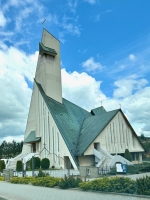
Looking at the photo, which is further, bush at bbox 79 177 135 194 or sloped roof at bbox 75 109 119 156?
sloped roof at bbox 75 109 119 156

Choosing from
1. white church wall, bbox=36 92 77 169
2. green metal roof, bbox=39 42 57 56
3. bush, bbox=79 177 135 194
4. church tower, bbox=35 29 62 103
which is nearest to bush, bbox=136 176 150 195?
bush, bbox=79 177 135 194

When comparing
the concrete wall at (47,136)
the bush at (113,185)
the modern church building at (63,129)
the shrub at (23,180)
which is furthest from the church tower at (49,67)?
the bush at (113,185)

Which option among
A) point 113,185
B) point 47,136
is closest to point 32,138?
point 47,136

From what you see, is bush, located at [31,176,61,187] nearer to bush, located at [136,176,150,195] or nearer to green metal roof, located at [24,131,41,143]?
bush, located at [136,176,150,195]

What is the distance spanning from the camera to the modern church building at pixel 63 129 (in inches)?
1207

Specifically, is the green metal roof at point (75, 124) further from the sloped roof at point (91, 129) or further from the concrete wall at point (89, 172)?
the concrete wall at point (89, 172)

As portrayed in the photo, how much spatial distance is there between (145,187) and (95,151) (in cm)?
2112

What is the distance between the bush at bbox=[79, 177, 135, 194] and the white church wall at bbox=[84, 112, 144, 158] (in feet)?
60.3

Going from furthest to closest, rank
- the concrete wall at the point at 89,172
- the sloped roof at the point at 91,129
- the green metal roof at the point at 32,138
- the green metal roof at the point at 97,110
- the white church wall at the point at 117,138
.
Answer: the green metal roof at the point at 97,110 → the green metal roof at the point at 32,138 → the white church wall at the point at 117,138 → the sloped roof at the point at 91,129 → the concrete wall at the point at 89,172

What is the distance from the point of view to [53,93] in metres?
38.5

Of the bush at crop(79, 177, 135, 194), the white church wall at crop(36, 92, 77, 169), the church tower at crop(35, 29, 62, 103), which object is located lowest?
the bush at crop(79, 177, 135, 194)

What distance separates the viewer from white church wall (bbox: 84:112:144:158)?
3234cm

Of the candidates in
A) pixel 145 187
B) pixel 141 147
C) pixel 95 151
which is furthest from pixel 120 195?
pixel 141 147

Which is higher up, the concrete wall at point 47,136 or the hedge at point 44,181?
the concrete wall at point 47,136
